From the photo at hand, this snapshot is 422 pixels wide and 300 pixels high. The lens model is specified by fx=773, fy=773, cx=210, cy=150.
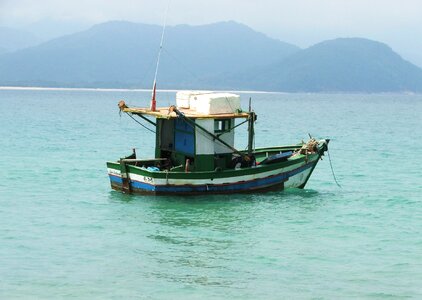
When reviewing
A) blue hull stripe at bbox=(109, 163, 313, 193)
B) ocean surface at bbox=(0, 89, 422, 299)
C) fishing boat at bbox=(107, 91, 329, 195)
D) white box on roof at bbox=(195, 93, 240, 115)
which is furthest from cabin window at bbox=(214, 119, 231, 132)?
ocean surface at bbox=(0, 89, 422, 299)

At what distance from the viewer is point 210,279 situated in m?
18.2

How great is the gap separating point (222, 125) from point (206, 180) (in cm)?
217

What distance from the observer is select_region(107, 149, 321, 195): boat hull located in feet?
89.8

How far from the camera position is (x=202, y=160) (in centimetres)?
2777

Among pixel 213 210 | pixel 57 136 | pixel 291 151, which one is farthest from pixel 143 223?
pixel 57 136

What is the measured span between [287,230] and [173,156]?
22.4 feet

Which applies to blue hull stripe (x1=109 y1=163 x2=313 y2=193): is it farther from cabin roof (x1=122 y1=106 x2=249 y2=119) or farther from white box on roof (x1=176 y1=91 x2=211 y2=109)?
white box on roof (x1=176 y1=91 x2=211 y2=109)

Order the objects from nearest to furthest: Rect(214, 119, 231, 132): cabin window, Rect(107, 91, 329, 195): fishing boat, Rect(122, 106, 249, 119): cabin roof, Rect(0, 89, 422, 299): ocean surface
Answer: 1. Rect(0, 89, 422, 299): ocean surface
2. Rect(122, 106, 249, 119): cabin roof
3. Rect(107, 91, 329, 195): fishing boat
4. Rect(214, 119, 231, 132): cabin window

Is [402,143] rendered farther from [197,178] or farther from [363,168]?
[197,178]

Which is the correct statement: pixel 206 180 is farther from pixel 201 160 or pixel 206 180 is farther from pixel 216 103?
pixel 216 103

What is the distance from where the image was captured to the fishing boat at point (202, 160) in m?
27.5

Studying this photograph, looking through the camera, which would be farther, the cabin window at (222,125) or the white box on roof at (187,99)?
the white box on roof at (187,99)

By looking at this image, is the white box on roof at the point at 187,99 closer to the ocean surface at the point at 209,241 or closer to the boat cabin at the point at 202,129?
the boat cabin at the point at 202,129

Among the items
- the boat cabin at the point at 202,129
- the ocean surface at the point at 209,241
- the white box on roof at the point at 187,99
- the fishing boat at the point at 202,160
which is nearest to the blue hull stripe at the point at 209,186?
the fishing boat at the point at 202,160
